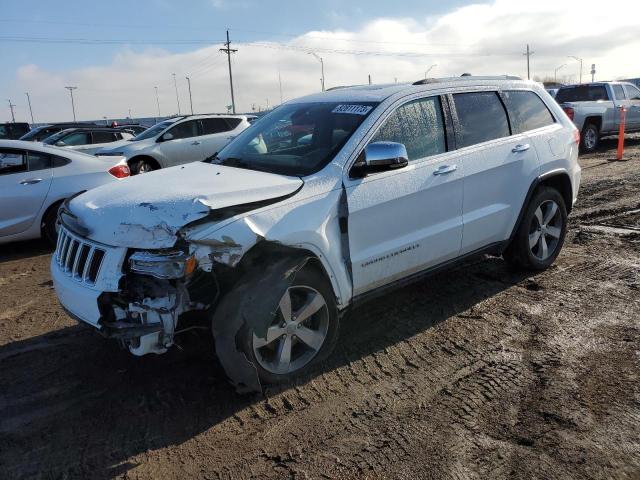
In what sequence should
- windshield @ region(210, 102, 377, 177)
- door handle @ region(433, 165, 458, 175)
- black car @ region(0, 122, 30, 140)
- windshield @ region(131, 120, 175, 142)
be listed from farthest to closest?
1. black car @ region(0, 122, 30, 140)
2. windshield @ region(131, 120, 175, 142)
3. door handle @ region(433, 165, 458, 175)
4. windshield @ region(210, 102, 377, 177)

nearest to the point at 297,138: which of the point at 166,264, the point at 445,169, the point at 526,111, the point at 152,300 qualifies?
the point at 445,169

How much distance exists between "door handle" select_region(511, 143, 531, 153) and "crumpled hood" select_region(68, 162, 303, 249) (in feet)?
7.50

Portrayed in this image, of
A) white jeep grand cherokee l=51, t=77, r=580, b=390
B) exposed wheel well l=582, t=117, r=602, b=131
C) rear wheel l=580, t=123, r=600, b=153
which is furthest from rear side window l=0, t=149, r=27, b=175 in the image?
exposed wheel well l=582, t=117, r=602, b=131

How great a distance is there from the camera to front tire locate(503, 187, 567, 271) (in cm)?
500

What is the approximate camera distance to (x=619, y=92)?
623 inches

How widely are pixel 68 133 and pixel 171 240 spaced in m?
13.3

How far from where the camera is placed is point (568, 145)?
5.32m

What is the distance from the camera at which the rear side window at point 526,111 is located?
493 centimetres

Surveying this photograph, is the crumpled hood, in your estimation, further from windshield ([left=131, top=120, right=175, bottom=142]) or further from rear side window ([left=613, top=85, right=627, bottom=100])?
rear side window ([left=613, top=85, right=627, bottom=100])

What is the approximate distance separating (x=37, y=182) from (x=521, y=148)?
234 inches

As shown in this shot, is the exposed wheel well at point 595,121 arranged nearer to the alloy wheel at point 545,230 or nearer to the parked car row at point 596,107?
the parked car row at point 596,107

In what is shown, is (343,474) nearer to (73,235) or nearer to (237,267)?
(237,267)

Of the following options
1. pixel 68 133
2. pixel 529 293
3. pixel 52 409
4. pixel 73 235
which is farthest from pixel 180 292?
pixel 68 133

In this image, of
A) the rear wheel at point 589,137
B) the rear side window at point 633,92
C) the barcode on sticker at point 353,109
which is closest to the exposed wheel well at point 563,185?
the barcode on sticker at point 353,109
